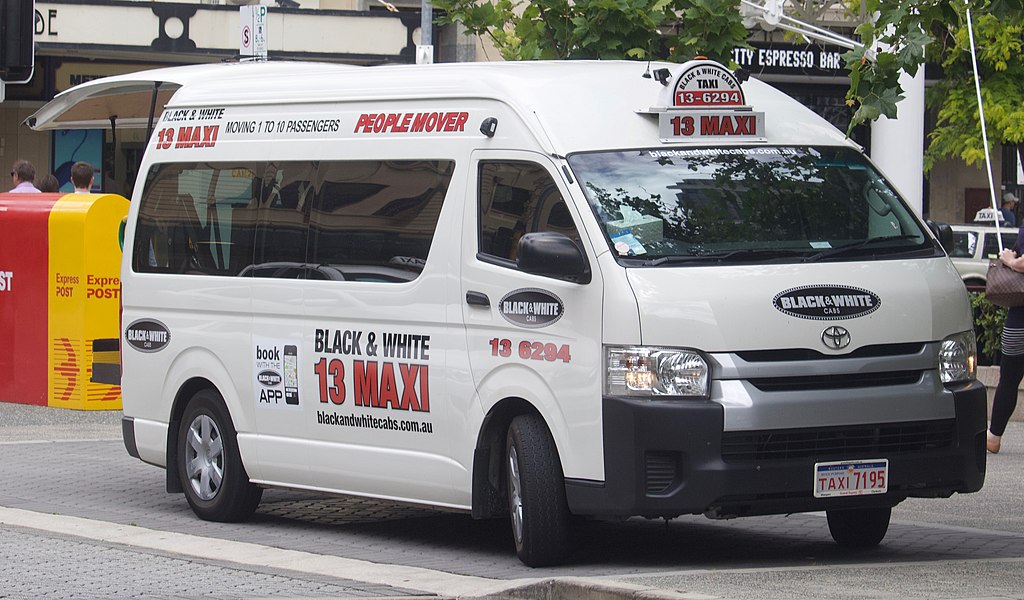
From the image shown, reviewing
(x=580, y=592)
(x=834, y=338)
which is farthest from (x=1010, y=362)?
(x=580, y=592)

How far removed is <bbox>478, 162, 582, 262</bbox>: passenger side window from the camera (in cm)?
886

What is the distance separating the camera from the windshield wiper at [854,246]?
8.65 meters

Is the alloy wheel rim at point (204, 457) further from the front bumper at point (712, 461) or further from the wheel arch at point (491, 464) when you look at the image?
the front bumper at point (712, 461)

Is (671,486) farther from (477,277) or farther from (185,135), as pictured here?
(185,135)

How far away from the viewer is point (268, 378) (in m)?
10.3

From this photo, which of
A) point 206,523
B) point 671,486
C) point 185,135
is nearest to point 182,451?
point 206,523

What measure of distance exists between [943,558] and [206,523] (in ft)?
13.7

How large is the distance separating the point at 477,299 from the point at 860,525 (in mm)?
2244

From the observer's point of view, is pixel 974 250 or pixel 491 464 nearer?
pixel 491 464

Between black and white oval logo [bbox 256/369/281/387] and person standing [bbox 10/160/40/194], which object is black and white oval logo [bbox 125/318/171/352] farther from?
person standing [bbox 10/160/40/194]

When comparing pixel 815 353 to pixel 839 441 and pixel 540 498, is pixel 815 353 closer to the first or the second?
pixel 839 441

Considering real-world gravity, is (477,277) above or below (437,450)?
above

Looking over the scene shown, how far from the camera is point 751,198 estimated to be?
8.88 meters

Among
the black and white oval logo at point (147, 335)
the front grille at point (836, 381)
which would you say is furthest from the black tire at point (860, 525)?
the black and white oval logo at point (147, 335)
